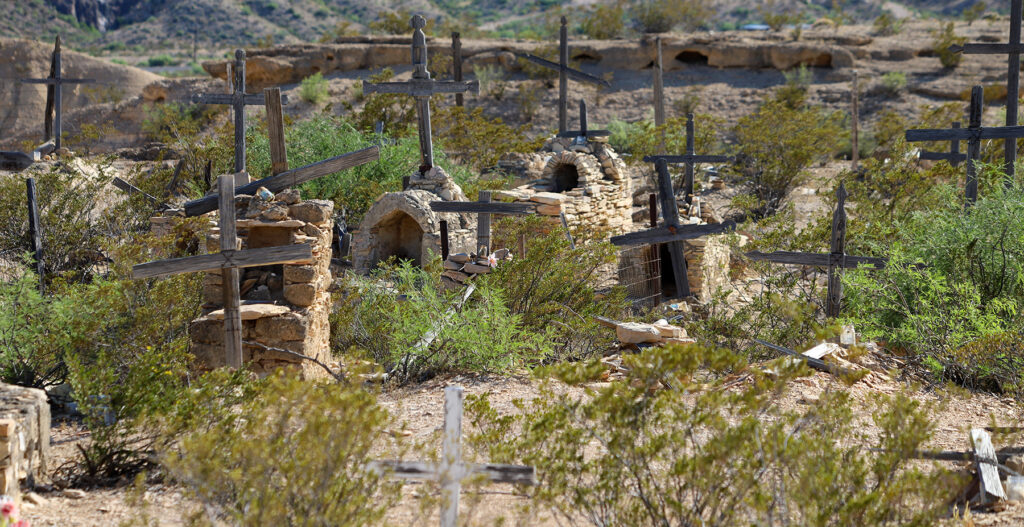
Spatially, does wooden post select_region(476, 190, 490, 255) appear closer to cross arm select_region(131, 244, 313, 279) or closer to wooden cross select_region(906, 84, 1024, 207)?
cross arm select_region(131, 244, 313, 279)

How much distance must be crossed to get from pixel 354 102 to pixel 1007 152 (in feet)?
70.9

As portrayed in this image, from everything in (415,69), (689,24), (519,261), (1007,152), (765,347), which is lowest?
(765,347)

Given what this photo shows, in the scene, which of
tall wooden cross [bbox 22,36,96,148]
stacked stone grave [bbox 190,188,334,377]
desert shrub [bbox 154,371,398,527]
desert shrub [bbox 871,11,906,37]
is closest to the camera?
desert shrub [bbox 154,371,398,527]

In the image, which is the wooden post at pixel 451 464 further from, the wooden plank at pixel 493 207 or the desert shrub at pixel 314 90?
the desert shrub at pixel 314 90

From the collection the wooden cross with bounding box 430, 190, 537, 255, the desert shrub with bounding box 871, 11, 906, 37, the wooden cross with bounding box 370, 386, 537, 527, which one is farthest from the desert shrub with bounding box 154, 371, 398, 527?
the desert shrub with bounding box 871, 11, 906, 37

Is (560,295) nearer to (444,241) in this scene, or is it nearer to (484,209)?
(484,209)

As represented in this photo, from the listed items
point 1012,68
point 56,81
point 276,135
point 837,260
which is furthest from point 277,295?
point 56,81

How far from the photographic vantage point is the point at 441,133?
2195cm

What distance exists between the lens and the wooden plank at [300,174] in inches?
293

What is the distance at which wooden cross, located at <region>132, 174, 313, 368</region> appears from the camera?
6.76 meters

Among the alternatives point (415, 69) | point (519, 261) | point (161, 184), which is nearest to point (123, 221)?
point (161, 184)

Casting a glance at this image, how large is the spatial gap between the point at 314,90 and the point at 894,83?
19.4 metres

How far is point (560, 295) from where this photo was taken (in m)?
9.23

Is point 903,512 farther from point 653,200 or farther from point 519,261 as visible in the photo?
point 653,200
